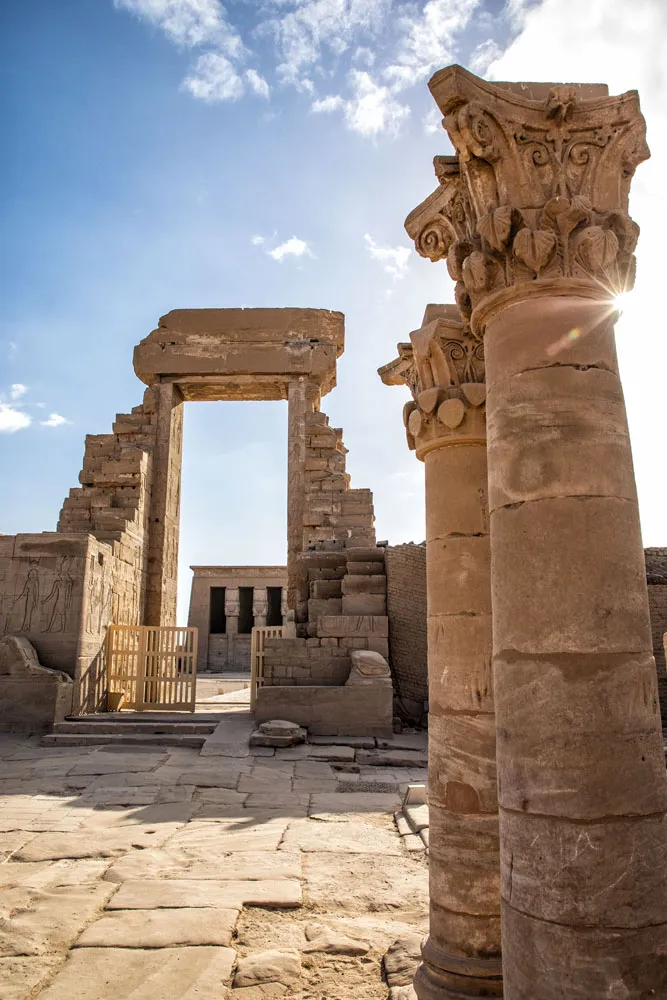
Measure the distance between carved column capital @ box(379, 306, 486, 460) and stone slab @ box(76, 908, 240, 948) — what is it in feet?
9.08

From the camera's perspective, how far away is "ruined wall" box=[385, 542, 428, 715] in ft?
42.2

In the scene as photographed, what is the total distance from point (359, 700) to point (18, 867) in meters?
6.59

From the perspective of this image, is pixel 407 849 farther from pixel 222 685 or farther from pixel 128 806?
pixel 222 685

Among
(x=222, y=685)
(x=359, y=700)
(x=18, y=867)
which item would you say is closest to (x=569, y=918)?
(x=18, y=867)

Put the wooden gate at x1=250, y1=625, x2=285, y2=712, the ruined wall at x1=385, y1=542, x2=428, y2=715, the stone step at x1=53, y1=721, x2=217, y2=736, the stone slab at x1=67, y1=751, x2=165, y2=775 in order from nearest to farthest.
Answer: the stone slab at x1=67, y1=751, x2=165, y2=775
the stone step at x1=53, y1=721, x2=217, y2=736
the wooden gate at x1=250, y1=625, x2=285, y2=712
the ruined wall at x1=385, y1=542, x2=428, y2=715

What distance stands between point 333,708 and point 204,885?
21.4 ft

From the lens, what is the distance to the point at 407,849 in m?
5.84

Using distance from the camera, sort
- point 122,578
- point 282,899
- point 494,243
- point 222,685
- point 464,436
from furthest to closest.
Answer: point 222,685
point 122,578
point 282,899
point 464,436
point 494,243

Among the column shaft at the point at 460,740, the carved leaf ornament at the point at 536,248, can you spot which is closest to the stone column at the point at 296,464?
the column shaft at the point at 460,740

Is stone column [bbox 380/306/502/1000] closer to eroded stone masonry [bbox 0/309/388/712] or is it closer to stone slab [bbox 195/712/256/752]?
stone slab [bbox 195/712/256/752]

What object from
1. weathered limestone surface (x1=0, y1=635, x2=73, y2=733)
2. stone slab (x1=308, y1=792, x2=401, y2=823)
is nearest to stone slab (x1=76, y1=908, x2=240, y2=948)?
stone slab (x1=308, y1=792, x2=401, y2=823)

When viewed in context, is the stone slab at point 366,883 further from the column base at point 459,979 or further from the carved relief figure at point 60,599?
the carved relief figure at point 60,599

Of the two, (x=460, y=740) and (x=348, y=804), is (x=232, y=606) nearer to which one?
(x=348, y=804)

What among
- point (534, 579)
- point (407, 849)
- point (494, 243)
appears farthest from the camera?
point (407, 849)
